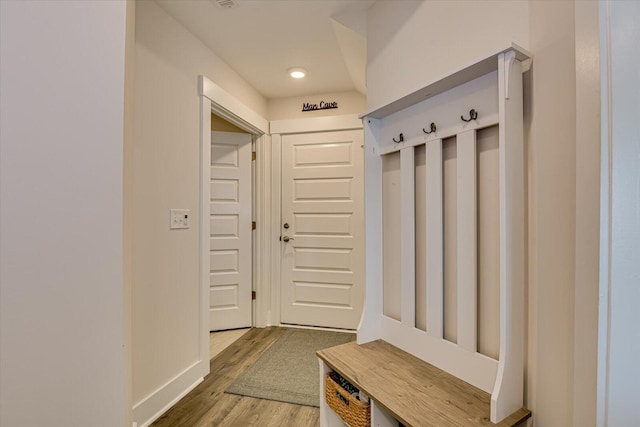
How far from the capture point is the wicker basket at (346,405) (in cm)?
115

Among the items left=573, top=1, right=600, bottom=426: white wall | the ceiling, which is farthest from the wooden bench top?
the ceiling

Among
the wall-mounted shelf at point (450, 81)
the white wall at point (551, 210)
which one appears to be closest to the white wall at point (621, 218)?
the white wall at point (551, 210)

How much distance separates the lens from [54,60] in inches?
30.8

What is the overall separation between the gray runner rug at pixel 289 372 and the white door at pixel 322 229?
0.93ft

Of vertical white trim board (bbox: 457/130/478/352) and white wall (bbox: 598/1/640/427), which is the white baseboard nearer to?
vertical white trim board (bbox: 457/130/478/352)

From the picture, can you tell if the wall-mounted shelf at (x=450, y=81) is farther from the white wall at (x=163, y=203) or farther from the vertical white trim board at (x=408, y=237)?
the white wall at (x=163, y=203)

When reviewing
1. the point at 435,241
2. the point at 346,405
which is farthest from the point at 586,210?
the point at 346,405

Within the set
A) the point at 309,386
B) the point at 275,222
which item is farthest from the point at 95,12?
the point at 275,222

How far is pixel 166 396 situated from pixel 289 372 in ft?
2.62

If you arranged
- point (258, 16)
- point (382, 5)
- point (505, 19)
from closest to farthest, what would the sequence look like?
point (505, 19), point (382, 5), point (258, 16)

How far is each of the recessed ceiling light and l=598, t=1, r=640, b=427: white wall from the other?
2.24m

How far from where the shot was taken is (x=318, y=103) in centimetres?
313

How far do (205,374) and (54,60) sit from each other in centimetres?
207

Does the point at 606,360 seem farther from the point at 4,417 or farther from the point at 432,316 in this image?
the point at 4,417
